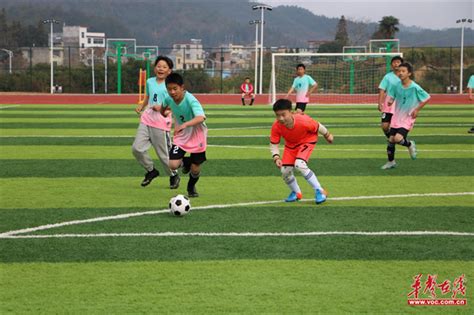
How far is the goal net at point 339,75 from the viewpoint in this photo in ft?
161

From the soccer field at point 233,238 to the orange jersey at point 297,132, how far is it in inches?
31.1

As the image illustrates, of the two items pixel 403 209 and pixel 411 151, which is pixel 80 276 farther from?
pixel 411 151

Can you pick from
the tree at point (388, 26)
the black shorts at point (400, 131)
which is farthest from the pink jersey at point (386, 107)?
the tree at point (388, 26)

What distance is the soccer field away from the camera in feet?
18.6

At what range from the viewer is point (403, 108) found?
13.7m

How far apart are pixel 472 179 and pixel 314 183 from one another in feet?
11.9

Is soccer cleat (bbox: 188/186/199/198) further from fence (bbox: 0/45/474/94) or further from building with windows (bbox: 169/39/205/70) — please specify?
building with windows (bbox: 169/39/205/70)

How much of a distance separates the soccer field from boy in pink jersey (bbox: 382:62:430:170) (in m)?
0.50

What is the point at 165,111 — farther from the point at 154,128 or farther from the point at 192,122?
the point at 192,122

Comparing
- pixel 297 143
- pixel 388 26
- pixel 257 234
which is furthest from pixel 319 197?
pixel 388 26

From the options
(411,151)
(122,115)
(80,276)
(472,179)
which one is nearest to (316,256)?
(80,276)

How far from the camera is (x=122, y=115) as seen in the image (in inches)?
1206

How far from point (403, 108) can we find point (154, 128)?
4.83 meters
